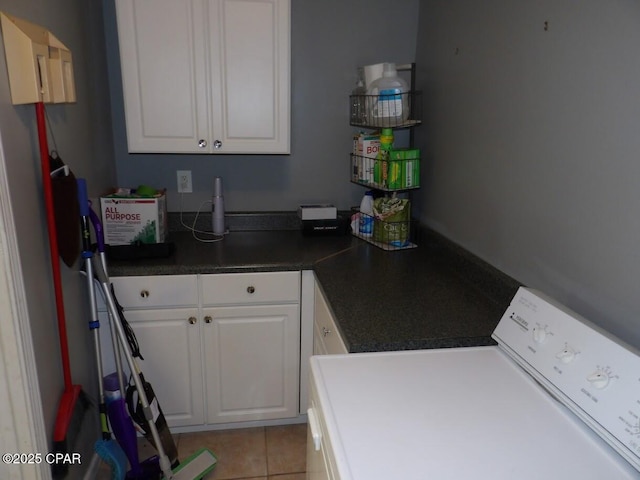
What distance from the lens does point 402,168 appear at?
2.08 m

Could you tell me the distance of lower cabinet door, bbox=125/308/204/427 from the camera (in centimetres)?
198

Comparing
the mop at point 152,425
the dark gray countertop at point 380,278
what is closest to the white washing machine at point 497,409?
the dark gray countertop at point 380,278

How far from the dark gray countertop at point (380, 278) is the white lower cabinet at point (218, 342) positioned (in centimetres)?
8

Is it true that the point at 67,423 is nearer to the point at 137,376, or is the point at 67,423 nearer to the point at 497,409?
the point at 137,376

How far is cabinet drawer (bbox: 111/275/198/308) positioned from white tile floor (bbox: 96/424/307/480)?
2.16 ft

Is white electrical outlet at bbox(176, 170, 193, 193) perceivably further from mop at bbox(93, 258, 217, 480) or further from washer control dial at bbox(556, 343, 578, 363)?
washer control dial at bbox(556, 343, 578, 363)

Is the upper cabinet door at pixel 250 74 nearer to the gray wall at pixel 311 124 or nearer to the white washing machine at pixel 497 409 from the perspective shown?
the gray wall at pixel 311 124

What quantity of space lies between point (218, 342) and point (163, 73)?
118 centimetres

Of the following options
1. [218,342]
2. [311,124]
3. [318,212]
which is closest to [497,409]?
[218,342]

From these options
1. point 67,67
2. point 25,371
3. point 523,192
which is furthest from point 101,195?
point 523,192

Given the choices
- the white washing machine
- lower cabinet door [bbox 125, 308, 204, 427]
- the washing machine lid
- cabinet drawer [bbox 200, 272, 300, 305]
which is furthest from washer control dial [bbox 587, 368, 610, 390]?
lower cabinet door [bbox 125, 308, 204, 427]

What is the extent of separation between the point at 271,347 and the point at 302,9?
5.33 feet

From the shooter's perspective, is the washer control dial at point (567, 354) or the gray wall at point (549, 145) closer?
the washer control dial at point (567, 354)

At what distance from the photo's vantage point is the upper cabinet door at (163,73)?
1.97m
